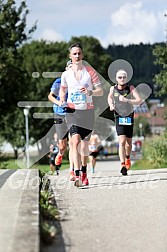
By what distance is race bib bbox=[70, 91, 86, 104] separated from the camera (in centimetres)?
1042

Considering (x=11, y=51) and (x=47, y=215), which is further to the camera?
(x=11, y=51)

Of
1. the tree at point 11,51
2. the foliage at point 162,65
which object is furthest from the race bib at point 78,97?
the tree at point 11,51

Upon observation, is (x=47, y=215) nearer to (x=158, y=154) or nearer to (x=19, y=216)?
(x=19, y=216)

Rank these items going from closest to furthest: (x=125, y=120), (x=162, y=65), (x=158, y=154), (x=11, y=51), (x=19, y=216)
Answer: (x=19, y=216) → (x=125, y=120) → (x=162, y=65) → (x=158, y=154) → (x=11, y=51)

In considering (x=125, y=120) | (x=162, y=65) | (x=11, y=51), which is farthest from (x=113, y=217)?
(x=11, y=51)

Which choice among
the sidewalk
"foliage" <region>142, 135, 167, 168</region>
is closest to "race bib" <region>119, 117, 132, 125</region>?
the sidewalk

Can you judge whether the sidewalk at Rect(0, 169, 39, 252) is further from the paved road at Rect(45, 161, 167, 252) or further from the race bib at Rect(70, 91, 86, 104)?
the race bib at Rect(70, 91, 86, 104)

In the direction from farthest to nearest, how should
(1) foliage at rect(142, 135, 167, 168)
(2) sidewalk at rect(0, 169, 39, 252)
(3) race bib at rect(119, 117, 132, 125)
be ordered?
(1) foliage at rect(142, 135, 167, 168) → (3) race bib at rect(119, 117, 132, 125) → (2) sidewalk at rect(0, 169, 39, 252)

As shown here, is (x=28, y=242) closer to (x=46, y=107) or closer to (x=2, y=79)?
(x=2, y=79)

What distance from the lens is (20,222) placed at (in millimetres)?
6031

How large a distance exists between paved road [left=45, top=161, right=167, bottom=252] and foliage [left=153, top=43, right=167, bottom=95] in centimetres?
1238

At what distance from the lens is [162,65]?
23.7 metres

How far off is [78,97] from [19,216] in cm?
435

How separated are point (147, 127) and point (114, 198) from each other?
408 feet
